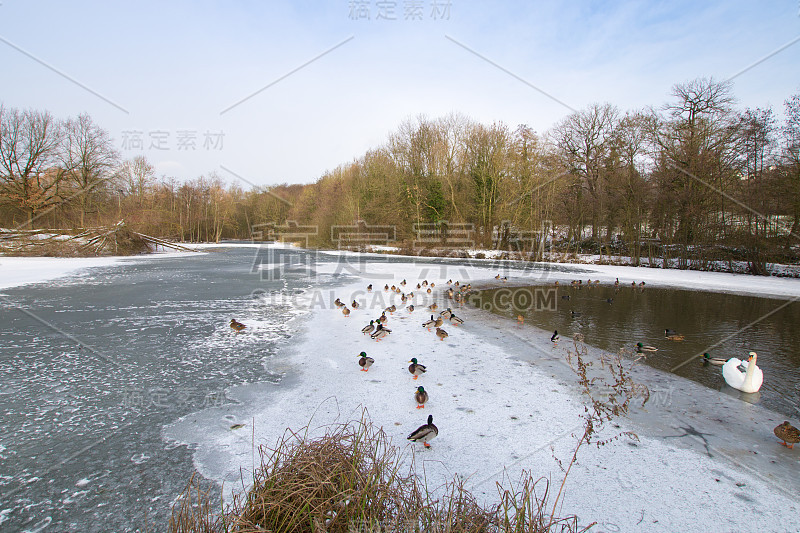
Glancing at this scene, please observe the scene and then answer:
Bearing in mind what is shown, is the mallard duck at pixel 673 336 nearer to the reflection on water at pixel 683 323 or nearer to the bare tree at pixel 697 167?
the reflection on water at pixel 683 323

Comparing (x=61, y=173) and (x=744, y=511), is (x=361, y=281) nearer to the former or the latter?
(x=744, y=511)

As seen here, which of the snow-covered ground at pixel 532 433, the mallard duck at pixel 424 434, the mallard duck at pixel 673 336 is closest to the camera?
the snow-covered ground at pixel 532 433

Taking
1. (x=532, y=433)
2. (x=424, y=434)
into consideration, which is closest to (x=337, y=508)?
(x=424, y=434)

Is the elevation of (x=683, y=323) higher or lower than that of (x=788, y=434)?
lower

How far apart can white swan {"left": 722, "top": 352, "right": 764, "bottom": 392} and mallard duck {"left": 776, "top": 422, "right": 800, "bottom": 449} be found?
163cm

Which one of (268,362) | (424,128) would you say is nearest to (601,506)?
(268,362)

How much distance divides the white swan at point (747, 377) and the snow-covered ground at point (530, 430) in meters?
0.45

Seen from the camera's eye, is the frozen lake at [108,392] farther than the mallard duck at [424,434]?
No

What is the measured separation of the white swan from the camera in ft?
17.0

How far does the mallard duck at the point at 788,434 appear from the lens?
3654 mm

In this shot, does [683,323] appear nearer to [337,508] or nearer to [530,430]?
[530,430]

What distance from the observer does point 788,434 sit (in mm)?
3674

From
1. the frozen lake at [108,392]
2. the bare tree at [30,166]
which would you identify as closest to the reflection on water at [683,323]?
the frozen lake at [108,392]

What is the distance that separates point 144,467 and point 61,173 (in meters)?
39.6
